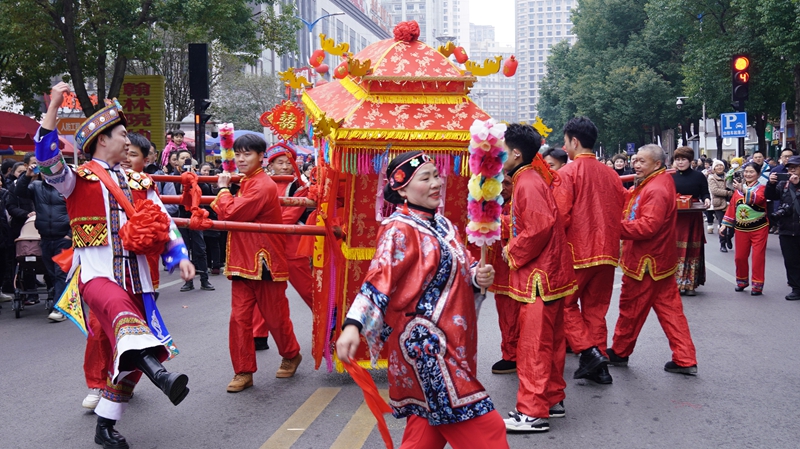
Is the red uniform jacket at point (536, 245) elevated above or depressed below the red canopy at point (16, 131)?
below

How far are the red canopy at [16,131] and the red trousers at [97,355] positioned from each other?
40.2ft

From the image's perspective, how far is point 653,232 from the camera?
20.4 feet

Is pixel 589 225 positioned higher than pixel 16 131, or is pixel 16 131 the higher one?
pixel 16 131

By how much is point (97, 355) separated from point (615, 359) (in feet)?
13.3

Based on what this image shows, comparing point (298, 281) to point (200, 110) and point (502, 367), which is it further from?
point (200, 110)

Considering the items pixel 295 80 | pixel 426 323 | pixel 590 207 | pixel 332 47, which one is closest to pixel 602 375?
pixel 590 207

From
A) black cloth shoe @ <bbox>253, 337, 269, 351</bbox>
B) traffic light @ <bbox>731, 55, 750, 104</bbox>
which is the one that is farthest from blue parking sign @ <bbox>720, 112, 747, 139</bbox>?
black cloth shoe @ <bbox>253, 337, 269, 351</bbox>

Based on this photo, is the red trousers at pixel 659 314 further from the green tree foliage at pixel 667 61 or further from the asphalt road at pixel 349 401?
the green tree foliage at pixel 667 61

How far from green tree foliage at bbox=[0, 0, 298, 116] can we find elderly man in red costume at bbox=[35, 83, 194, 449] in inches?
508

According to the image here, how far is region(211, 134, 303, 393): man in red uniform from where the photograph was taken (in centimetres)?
592

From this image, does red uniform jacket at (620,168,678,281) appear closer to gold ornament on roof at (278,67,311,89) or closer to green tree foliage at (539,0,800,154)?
gold ornament on roof at (278,67,311,89)

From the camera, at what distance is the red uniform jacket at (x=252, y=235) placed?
5.95 meters

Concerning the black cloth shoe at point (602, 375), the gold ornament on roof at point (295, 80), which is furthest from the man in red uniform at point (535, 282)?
the gold ornament on roof at point (295, 80)

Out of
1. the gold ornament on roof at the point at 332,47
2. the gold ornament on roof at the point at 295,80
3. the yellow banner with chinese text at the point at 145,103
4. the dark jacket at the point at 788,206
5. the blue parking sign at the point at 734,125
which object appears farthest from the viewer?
the yellow banner with chinese text at the point at 145,103
